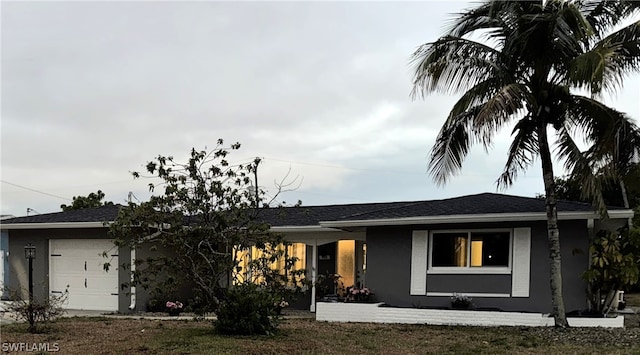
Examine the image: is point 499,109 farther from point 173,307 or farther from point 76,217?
point 76,217

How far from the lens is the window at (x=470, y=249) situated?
12.3 metres

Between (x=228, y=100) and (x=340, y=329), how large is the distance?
318 inches

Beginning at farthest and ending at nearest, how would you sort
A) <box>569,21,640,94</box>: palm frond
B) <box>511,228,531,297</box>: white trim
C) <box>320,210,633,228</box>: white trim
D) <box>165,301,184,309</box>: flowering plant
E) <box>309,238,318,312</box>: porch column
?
<box>309,238,318,312</box>: porch column → <box>165,301,184,309</box>: flowering plant → <box>511,228,531,297</box>: white trim → <box>320,210,633,228</box>: white trim → <box>569,21,640,94</box>: palm frond

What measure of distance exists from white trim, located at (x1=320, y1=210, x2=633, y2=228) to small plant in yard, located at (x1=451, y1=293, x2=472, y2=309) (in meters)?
1.77

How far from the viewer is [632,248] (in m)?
11.0

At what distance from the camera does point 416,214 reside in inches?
504

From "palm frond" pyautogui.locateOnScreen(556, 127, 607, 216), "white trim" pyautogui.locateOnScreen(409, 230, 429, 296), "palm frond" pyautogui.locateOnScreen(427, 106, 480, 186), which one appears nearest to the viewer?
"palm frond" pyautogui.locateOnScreen(556, 127, 607, 216)

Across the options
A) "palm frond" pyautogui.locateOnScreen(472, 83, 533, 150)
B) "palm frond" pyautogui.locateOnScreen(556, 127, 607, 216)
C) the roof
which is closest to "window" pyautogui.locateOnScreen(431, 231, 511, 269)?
the roof

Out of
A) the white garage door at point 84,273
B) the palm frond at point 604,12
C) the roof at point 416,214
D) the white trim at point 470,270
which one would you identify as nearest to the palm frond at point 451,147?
the roof at point 416,214

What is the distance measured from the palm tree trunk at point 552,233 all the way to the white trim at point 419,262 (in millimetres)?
3047

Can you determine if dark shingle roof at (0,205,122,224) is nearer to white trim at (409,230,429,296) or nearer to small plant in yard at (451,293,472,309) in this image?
white trim at (409,230,429,296)

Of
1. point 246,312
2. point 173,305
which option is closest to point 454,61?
point 246,312

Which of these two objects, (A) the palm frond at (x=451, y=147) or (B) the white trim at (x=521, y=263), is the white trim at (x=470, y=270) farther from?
(A) the palm frond at (x=451, y=147)

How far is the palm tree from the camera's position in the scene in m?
9.66
